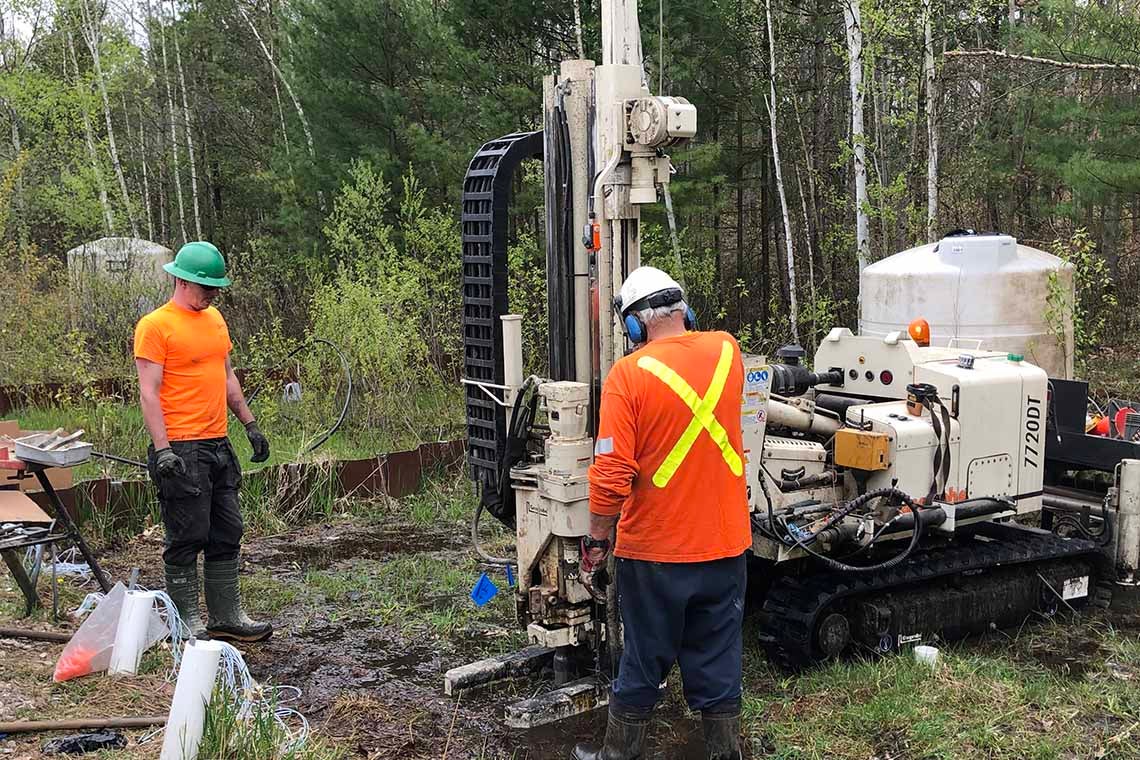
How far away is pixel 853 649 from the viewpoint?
541 cm

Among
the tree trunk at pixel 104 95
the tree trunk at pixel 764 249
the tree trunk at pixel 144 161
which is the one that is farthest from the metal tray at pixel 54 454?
the tree trunk at pixel 144 161

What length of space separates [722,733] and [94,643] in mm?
2861

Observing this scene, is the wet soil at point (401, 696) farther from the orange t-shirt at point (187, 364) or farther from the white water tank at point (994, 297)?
the white water tank at point (994, 297)

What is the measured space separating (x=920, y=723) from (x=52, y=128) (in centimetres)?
Answer: 2198

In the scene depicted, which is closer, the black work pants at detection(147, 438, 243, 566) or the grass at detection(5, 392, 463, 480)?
the black work pants at detection(147, 438, 243, 566)

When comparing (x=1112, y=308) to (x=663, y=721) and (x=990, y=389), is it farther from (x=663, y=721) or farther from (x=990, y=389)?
(x=663, y=721)

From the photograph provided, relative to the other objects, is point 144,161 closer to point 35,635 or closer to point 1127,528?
point 35,635

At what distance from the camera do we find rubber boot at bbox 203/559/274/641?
5.66 m

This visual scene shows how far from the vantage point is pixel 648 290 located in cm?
395

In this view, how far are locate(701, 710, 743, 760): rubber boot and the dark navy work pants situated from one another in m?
0.03

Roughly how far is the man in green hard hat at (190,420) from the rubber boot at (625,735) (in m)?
2.52

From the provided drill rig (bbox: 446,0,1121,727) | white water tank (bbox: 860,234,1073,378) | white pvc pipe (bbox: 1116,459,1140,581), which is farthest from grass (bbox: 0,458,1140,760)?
white water tank (bbox: 860,234,1073,378)

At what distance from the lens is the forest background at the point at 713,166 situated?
10320mm

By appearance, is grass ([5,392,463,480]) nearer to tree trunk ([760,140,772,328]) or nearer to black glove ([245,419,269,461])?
black glove ([245,419,269,461])
